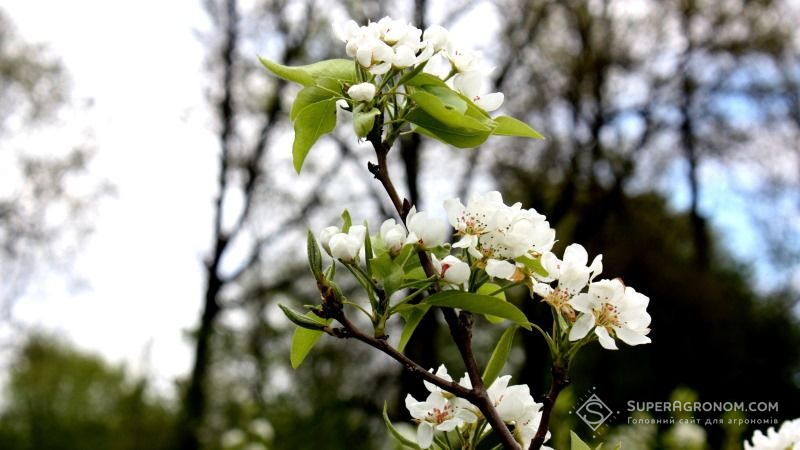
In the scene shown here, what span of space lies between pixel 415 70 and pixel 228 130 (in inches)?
360

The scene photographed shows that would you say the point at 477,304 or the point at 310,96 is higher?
the point at 310,96

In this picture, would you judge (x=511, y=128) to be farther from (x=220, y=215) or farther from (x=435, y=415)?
(x=220, y=215)

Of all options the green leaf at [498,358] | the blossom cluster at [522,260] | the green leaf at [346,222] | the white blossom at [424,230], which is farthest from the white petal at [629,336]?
the green leaf at [346,222]

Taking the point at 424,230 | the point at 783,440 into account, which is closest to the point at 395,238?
the point at 424,230

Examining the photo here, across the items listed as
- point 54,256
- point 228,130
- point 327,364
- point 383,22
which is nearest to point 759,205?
point 327,364

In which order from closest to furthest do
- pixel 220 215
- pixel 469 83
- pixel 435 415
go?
pixel 435 415
pixel 469 83
pixel 220 215

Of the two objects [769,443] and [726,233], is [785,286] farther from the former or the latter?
[769,443]

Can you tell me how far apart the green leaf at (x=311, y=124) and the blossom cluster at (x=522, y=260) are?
0.44 ft

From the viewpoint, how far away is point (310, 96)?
3.06 ft

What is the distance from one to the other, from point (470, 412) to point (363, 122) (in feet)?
1.07

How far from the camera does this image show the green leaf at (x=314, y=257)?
0.82 metres

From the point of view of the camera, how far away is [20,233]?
9.90 metres

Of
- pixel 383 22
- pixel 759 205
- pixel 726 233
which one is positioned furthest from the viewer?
pixel 726 233

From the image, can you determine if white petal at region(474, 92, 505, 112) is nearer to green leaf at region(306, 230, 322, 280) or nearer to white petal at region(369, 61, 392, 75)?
white petal at region(369, 61, 392, 75)
